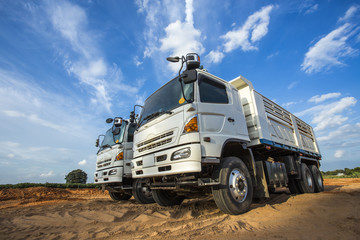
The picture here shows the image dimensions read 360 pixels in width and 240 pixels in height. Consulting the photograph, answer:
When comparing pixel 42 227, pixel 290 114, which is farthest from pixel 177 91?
pixel 290 114

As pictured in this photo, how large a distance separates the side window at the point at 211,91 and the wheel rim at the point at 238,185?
57.3 inches

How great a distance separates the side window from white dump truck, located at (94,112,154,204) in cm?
316

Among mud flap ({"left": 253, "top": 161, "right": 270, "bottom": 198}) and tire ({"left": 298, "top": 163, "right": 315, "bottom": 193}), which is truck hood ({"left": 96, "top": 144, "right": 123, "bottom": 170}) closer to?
mud flap ({"left": 253, "top": 161, "right": 270, "bottom": 198})

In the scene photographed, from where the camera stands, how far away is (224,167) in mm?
3271

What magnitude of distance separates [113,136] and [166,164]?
165 inches

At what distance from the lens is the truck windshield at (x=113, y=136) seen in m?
6.40

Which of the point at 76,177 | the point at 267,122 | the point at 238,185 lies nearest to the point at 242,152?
the point at 238,185

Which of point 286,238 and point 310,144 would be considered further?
point 310,144

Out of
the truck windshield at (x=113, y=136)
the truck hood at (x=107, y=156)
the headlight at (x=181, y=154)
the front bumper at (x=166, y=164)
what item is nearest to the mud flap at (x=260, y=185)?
the front bumper at (x=166, y=164)

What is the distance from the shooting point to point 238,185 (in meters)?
3.40

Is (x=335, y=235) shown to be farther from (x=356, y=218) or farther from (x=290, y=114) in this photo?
(x=290, y=114)

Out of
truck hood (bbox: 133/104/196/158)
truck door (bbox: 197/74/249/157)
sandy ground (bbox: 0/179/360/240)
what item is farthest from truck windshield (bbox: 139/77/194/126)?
sandy ground (bbox: 0/179/360/240)

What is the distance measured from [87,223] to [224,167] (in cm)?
276

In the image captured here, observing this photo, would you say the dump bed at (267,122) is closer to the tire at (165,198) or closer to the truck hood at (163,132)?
the truck hood at (163,132)
